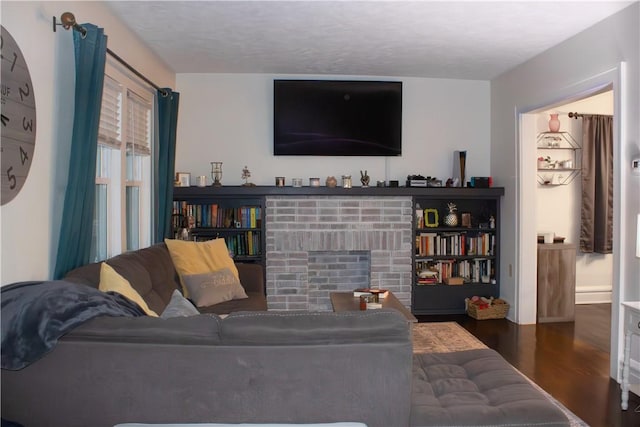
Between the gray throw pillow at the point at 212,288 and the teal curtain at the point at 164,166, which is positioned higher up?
the teal curtain at the point at 164,166

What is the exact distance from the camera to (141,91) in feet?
14.5

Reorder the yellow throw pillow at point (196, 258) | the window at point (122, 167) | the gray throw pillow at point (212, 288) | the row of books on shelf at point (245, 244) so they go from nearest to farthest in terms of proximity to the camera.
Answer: the window at point (122, 167) → the gray throw pillow at point (212, 288) → the yellow throw pillow at point (196, 258) → the row of books on shelf at point (245, 244)

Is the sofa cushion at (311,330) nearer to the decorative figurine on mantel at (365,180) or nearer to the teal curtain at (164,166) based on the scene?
the teal curtain at (164,166)

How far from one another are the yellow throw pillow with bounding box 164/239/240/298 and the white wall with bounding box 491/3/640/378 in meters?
2.94

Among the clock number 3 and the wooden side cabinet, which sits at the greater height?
the clock number 3

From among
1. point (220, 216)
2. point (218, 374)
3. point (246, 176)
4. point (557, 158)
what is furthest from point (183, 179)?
point (557, 158)

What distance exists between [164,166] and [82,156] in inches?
76.0

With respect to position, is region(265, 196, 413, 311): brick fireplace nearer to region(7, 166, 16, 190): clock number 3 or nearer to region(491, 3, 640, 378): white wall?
region(491, 3, 640, 378): white wall

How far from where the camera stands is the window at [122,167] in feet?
12.1

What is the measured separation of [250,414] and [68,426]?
629 mm

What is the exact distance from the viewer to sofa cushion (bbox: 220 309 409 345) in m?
1.77

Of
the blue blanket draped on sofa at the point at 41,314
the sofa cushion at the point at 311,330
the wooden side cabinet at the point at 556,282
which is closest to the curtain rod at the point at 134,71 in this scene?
the blue blanket draped on sofa at the point at 41,314

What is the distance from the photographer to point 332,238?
554 centimetres

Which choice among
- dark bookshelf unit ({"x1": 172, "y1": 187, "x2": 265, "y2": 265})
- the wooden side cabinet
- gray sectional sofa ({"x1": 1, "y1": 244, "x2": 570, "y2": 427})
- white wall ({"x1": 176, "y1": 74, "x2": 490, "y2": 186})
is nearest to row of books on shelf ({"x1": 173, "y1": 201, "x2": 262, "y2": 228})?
dark bookshelf unit ({"x1": 172, "y1": 187, "x2": 265, "y2": 265})
